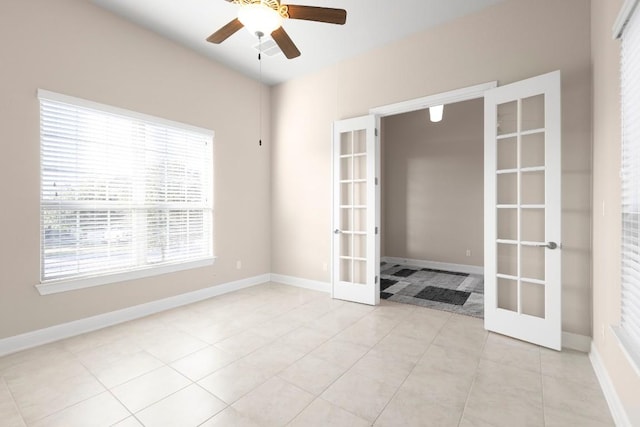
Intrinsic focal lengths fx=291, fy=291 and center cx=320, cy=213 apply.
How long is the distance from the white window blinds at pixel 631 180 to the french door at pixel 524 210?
0.85 metres

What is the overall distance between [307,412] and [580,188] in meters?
2.92

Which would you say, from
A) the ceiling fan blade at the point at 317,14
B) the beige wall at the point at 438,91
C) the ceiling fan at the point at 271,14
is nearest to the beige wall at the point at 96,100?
the beige wall at the point at 438,91

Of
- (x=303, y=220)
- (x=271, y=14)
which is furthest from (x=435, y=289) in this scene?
(x=271, y=14)

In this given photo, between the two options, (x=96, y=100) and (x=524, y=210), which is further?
(x=96, y=100)

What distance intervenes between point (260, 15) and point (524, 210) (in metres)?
2.85

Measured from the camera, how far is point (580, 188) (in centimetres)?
261

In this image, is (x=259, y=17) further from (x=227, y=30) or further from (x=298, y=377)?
(x=298, y=377)

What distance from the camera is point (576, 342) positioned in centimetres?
259

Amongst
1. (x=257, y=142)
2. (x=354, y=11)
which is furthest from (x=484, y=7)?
(x=257, y=142)

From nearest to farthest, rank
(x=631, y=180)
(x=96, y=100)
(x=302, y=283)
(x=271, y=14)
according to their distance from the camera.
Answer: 1. (x=631, y=180)
2. (x=271, y=14)
3. (x=96, y=100)
4. (x=302, y=283)

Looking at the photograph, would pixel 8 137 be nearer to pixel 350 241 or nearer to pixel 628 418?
pixel 350 241

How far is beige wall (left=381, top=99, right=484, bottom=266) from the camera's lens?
555 centimetres

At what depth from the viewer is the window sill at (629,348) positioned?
4.48 ft

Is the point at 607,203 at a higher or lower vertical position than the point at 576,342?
higher
